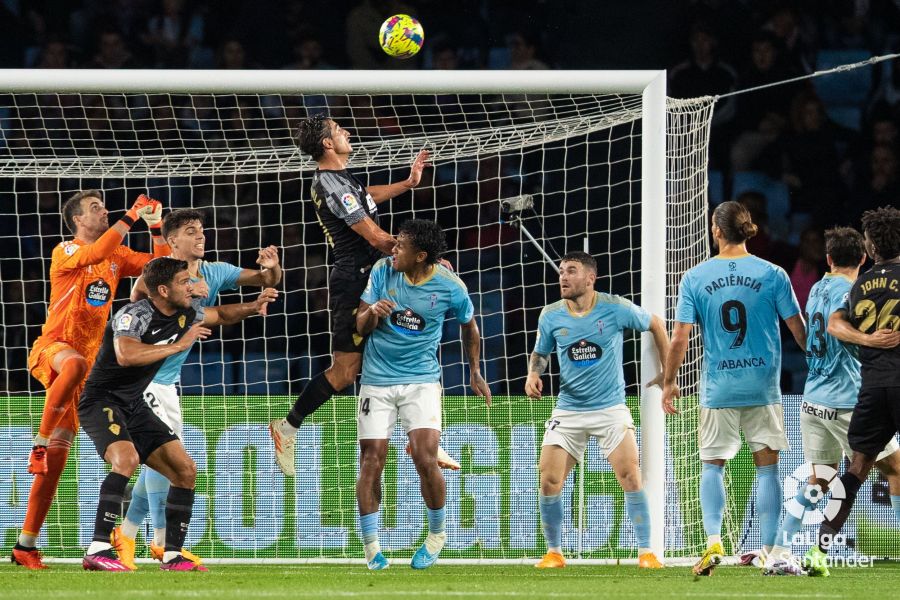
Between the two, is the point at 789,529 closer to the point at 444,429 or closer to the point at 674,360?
the point at 674,360

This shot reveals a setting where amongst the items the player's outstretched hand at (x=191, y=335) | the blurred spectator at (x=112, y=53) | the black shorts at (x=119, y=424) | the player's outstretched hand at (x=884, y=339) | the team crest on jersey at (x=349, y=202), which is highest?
the blurred spectator at (x=112, y=53)

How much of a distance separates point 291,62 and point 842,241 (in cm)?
680

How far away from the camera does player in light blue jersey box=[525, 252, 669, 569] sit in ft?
24.7

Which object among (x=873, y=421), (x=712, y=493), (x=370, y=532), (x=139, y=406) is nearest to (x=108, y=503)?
(x=139, y=406)

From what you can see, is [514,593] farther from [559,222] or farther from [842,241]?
[559,222]

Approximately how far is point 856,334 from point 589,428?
1.65m

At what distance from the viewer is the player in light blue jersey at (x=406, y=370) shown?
24.0 ft

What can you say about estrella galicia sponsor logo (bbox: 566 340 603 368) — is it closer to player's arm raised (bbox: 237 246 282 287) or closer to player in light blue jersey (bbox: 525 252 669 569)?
player in light blue jersey (bbox: 525 252 669 569)

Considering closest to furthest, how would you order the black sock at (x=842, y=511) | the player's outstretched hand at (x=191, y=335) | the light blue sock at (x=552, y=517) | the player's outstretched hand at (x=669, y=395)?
the black sock at (x=842, y=511) < the player's outstretched hand at (x=191, y=335) < the player's outstretched hand at (x=669, y=395) < the light blue sock at (x=552, y=517)

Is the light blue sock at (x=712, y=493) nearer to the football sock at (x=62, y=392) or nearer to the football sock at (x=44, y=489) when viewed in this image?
the football sock at (x=62, y=392)

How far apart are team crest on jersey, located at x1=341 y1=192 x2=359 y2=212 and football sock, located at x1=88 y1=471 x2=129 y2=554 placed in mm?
1878

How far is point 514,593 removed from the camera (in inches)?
222

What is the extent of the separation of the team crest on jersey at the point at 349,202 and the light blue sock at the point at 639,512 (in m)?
2.25

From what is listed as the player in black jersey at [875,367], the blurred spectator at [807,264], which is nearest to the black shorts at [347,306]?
the player in black jersey at [875,367]
